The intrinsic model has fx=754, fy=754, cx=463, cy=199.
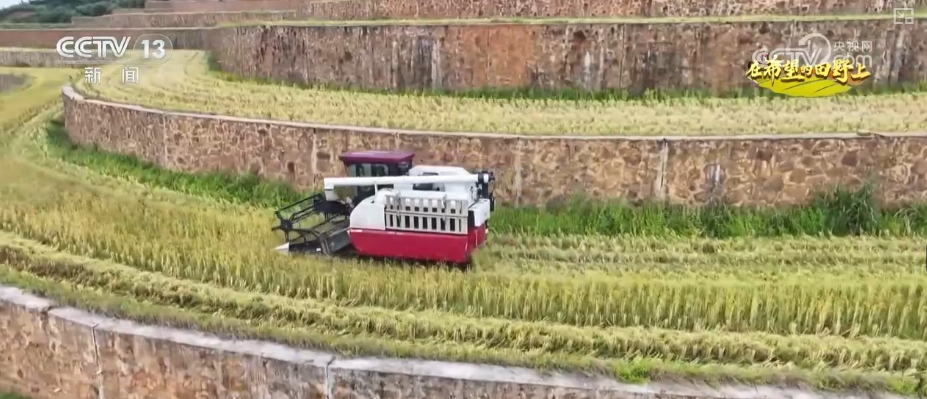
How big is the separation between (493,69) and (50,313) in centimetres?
648

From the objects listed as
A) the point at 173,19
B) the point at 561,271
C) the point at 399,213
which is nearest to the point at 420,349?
the point at 399,213

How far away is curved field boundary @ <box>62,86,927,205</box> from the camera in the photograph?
727 cm

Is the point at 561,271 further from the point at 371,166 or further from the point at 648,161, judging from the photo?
the point at 371,166

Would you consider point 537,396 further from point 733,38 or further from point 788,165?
point 733,38

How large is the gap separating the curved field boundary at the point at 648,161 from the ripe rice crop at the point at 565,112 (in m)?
0.46

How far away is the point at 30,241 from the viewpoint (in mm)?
7219

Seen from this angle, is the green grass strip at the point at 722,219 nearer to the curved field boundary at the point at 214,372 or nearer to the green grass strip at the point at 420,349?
the green grass strip at the point at 420,349

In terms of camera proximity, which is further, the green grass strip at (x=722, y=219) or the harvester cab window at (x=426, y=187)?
the green grass strip at (x=722, y=219)

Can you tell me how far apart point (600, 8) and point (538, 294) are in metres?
7.60

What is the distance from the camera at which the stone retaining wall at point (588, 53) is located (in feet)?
32.1

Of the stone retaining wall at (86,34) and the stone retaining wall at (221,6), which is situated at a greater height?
the stone retaining wall at (221,6)

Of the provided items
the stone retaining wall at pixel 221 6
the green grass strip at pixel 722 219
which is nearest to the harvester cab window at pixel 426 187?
the green grass strip at pixel 722 219

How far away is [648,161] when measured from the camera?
24.4 ft

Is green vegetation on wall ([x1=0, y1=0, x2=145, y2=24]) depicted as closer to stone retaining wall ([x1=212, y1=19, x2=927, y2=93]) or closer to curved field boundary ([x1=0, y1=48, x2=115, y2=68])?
curved field boundary ([x1=0, y1=48, x2=115, y2=68])
